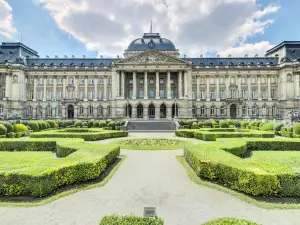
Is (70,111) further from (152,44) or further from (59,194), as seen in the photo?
(59,194)

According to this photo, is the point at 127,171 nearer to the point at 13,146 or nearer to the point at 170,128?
the point at 13,146

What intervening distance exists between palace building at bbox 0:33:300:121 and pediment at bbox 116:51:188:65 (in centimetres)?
255

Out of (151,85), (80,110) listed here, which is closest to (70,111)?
(80,110)

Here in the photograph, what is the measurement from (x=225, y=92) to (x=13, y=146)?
182 ft

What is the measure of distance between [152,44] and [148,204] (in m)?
56.5

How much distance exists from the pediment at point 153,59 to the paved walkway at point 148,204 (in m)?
47.0

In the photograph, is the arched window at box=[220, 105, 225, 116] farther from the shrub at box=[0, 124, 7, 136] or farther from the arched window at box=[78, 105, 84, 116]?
the shrub at box=[0, 124, 7, 136]

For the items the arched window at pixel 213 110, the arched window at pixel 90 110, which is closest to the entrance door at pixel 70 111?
the arched window at pixel 90 110

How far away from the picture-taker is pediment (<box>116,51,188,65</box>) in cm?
5416

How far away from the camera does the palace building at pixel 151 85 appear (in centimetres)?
5662

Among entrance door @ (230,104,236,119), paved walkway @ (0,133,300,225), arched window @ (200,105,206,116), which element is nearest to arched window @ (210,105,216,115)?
arched window @ (200,105,206,116)

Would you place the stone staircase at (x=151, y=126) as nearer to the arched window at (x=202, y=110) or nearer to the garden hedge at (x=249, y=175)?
the arched window at (x=202, y=110)

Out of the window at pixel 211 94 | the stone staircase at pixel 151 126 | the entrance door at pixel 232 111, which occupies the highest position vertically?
the window at pixel 211 94

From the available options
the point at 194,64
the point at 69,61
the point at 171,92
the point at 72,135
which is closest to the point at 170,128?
the point at 171,92
